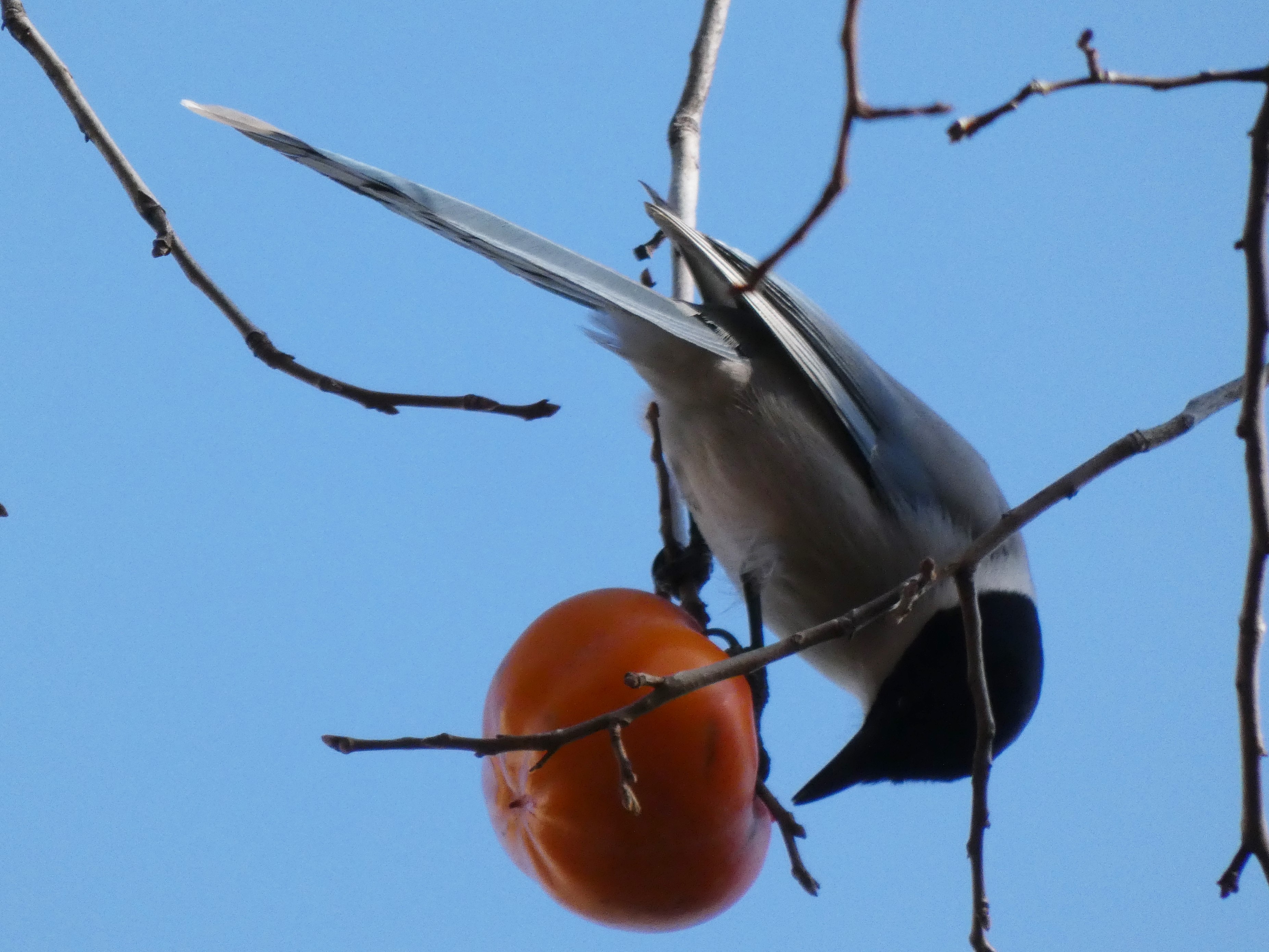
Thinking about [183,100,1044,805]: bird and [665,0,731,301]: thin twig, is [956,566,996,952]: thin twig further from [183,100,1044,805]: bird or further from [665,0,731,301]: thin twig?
[665,0,731,301]: thin twig

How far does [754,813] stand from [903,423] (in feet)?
3.66

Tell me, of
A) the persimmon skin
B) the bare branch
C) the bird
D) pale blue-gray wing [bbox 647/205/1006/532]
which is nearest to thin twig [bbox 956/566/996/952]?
the bare branch

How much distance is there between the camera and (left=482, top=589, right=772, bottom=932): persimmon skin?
47.0 inches

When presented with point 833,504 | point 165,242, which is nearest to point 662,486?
point 833,504

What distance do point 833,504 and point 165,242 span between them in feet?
3.75

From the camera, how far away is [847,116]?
3.72ft

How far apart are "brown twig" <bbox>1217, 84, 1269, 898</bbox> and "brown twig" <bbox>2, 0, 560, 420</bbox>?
0.77 m

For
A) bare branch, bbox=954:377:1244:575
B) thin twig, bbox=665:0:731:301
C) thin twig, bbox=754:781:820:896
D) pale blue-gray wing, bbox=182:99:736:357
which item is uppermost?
thin twig, bbox=665:0:731:301

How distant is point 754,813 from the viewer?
1.31 meters

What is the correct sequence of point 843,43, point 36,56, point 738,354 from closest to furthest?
1. point 843,43
2. point 36,56
3. point 738,354

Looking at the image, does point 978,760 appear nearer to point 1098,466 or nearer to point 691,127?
point 1098,466

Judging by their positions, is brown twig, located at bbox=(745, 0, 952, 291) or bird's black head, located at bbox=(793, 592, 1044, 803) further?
bird's black head, located at bbox=(793, 592, 1044, 803)

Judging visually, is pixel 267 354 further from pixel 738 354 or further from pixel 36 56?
pixel 738 354

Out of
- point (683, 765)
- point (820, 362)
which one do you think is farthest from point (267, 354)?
point (820, 362)
